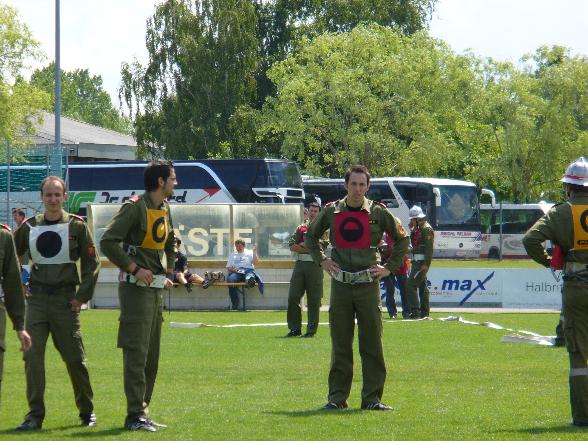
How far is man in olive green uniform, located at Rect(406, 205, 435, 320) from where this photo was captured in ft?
80.0

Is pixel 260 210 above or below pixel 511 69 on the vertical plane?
below

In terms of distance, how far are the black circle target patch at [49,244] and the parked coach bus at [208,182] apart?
1704 inches

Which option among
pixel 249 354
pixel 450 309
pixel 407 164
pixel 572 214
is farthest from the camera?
pixel 407 164

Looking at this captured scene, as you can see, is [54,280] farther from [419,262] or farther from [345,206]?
[419,262]

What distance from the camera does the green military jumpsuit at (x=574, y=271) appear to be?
32.1 feet

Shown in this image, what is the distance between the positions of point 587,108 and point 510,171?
237 inches

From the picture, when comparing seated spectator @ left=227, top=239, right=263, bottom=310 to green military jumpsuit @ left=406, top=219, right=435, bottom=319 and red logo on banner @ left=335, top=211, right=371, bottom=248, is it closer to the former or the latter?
Result: green military jumpsuit @ left=406, top=219, right=435, bottom=319

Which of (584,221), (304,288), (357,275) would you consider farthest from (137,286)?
(304,288)

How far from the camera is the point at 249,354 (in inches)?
665

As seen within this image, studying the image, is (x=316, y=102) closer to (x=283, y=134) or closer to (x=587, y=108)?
(x=283, y=134)

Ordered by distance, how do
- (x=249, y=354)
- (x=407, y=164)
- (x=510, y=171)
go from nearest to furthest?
(x=249, y=354) < (x=407, y=164) < (x=510, y=171)

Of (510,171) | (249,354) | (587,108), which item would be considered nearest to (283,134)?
(510,171)

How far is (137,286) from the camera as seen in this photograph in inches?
386

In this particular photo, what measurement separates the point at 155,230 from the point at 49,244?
0.83 meters
